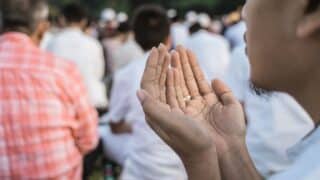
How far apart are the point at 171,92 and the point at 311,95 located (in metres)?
0.54

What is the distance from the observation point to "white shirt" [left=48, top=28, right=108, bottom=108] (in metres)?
6.76

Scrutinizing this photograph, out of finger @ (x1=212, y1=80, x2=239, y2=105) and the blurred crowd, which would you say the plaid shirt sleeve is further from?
finger @ (x1=212, y1=80, x2=239, y2=105)

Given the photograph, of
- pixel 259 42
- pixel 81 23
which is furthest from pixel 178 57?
pixel 81 23

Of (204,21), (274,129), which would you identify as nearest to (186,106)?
(274,129)

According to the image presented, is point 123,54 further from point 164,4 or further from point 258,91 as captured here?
point 164,4

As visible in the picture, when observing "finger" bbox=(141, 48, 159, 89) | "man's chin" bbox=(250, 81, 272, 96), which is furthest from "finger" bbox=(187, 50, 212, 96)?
"man's chin" bbox=(250, 81, 272, 96)

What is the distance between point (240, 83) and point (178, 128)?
2.17 metres

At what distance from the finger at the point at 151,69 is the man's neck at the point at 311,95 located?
0.55m

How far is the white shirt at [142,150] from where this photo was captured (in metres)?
3.92

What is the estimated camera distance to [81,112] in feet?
12.1

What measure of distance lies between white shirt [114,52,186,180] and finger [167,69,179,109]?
1884 millimetres

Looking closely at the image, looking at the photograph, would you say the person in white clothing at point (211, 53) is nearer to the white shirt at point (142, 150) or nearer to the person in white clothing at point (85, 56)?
the person in white clothing at point (85, 56)

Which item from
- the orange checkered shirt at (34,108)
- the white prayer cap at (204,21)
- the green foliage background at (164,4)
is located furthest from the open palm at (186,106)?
the green foliage background at (164,4)

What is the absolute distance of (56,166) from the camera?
357 cm
